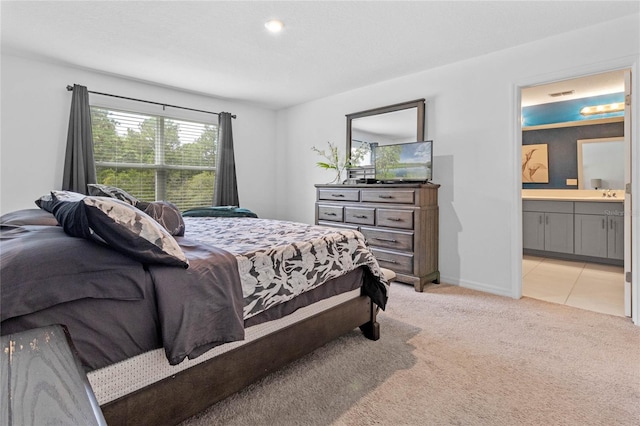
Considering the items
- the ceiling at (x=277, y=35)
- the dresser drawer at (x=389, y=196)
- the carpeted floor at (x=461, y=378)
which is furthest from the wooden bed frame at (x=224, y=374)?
the ceiling at (x=277, y=35)

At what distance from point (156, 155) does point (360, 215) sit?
2801 mm

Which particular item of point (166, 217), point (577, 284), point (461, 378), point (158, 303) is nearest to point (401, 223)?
point (461, 378)

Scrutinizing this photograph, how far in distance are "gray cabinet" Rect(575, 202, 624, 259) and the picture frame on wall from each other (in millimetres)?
783

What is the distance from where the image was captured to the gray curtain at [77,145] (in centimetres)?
348

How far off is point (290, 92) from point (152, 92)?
1788mm

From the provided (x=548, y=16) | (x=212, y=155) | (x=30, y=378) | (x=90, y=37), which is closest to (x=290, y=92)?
(x=212, y=155)

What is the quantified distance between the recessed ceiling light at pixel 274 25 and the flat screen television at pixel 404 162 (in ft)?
5.91

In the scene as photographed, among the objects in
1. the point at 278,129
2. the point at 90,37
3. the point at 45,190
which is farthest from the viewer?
the point at 278,129

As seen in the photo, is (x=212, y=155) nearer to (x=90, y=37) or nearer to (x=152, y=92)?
(x=152, y=92)

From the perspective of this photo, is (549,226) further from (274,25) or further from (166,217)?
(166,217)

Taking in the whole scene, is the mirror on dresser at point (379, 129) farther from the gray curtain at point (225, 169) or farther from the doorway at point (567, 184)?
the gray curtain at point (225, 169)

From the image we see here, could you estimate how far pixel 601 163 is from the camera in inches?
179

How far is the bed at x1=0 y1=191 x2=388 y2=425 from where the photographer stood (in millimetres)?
1054

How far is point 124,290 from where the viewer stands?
3.76ft
